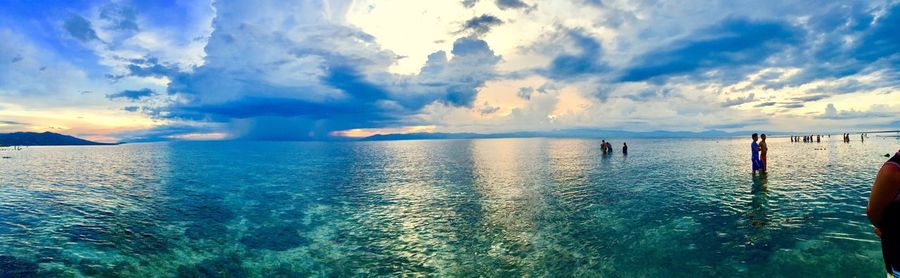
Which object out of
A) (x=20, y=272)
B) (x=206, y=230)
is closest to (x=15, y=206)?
(x=206, y=230)

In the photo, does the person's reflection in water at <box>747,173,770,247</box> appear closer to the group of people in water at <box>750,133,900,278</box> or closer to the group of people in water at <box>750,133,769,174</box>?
the group of people in water at <box>750,133,769,174</box>

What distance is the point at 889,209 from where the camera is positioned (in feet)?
19.0

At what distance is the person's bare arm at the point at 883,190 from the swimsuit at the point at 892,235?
0.18ft

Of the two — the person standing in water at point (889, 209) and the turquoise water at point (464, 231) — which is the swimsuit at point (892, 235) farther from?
the turquoise water at point (464, 231)

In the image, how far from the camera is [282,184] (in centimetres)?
4194

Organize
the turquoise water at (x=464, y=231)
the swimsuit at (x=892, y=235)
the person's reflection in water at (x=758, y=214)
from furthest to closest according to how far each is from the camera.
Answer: the person's reflection in water at (x=758, y=214)
the turquoise water at (x=464, y=231)
the swimsuit at (x=892, y=235)

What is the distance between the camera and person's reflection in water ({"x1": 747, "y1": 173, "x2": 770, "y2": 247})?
16.2m

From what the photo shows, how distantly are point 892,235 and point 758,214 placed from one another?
57.4 feet

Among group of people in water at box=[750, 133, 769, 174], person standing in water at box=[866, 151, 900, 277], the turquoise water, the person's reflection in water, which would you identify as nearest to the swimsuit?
person standing in water at box=[866, 151, 900, 277]

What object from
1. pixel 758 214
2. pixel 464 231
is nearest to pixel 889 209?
pixel 464 231

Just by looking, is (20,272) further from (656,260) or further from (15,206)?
(656,260)

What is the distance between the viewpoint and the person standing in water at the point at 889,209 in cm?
557

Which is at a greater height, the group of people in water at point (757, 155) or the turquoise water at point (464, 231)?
the group of people in water at point (757, 155)

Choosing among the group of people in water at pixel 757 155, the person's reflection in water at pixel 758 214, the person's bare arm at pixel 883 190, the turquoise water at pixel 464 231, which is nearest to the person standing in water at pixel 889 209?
the person's bare arm at pixel 883 190
